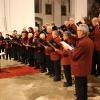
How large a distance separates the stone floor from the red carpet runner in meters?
0.74

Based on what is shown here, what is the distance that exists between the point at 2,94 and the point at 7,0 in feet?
37.2

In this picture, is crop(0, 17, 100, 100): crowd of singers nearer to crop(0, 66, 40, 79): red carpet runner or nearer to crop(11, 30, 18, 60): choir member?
crop(11, 30, 18, 60): choir member

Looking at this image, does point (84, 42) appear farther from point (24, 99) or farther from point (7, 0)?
point (7, 0)

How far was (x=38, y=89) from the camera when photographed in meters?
8.30

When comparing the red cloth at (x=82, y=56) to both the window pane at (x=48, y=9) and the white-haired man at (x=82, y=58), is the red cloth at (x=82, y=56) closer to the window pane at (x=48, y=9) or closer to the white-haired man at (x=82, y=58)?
the white-haired man at (x=82, y=58)

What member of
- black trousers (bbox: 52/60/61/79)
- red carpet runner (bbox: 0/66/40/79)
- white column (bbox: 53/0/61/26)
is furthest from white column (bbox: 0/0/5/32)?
black trousers (bbox: 52/60/61/79)

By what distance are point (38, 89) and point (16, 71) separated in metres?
3.30

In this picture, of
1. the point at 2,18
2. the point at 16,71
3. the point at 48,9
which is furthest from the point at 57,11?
the point at 16,71

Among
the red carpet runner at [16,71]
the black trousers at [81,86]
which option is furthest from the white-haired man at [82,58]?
the red carpet runner at [16,71]

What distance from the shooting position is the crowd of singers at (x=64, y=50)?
20.4 ft

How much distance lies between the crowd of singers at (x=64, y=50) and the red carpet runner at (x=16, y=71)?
35 centimetres

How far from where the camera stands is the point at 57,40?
873 centimetres

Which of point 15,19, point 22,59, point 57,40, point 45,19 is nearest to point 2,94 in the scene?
point 57,40

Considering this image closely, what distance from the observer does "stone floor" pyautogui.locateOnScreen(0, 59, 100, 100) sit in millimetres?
7500
